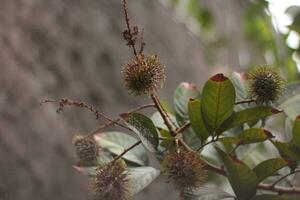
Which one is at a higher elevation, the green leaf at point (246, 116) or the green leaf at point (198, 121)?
the green leaf at point (198, 121)

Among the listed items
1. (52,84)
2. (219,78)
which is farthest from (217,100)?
(52,84)

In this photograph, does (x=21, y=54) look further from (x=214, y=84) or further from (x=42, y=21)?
(x=214, y=84)

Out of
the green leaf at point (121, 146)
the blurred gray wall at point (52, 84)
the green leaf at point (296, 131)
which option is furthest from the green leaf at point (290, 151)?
the blurred gray wall at point (52, 84)

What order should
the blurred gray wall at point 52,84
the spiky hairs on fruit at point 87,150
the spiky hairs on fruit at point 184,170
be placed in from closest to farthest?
1. the spiky hairs on fruit at point 184,170
2. the spiky hairs on fruit at point 87,150
3. the blurred gray wall at point 52,84

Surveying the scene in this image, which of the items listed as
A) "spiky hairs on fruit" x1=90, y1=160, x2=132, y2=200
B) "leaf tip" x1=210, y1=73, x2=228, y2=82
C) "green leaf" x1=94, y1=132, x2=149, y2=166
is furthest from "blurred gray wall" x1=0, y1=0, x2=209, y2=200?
"leaf tip" x1=210, y1=73, x2=228, y2=82

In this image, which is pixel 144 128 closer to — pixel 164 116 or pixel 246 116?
pixel 164 116

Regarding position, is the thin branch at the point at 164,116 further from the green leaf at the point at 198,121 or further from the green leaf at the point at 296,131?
the green leaf at the point at 296,131
